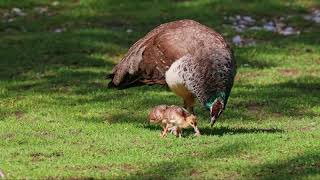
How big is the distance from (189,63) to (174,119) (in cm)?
75

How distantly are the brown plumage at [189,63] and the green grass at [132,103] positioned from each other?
2.00 feet

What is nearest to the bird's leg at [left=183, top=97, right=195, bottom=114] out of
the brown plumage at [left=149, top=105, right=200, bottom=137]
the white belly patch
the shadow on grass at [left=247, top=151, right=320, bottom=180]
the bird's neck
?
the white belly patch

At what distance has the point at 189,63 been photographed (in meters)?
11.1

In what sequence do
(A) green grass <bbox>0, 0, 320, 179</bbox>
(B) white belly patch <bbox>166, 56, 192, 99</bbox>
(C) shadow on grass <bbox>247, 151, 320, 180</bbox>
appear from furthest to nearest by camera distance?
1. (B) white belly patch <bbox>166, 56, 192, 99</bbox>
2. (A) green grass <bbox>0, 0, 320, 179</bbox>
3. (C) shadow on grass <bbox>247, 151, 320, 180</bbox>

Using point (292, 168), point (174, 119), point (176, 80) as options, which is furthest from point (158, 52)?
point (292, 168)

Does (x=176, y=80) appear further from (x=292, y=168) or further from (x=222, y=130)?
(x=292, y=168)

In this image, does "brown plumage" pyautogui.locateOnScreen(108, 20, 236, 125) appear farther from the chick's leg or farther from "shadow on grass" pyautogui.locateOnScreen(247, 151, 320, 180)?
"shadow on grass" pyautogui.locateOnScreen(247, 151, 320, 180)

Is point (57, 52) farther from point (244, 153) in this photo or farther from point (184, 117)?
point (244, 153)

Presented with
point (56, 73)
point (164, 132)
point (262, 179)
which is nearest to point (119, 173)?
point (262, 179)

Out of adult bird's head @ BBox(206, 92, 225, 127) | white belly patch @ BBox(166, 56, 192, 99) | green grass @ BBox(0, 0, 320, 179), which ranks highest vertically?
white belly patch @ BBox(166, 56, 192, 99)

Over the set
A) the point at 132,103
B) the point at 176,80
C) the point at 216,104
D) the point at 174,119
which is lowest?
the point at 132,103

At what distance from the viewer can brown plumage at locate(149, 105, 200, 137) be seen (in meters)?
11.2

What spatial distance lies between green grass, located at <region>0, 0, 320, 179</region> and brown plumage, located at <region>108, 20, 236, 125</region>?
609 mm

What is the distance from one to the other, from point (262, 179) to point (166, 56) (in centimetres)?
322
